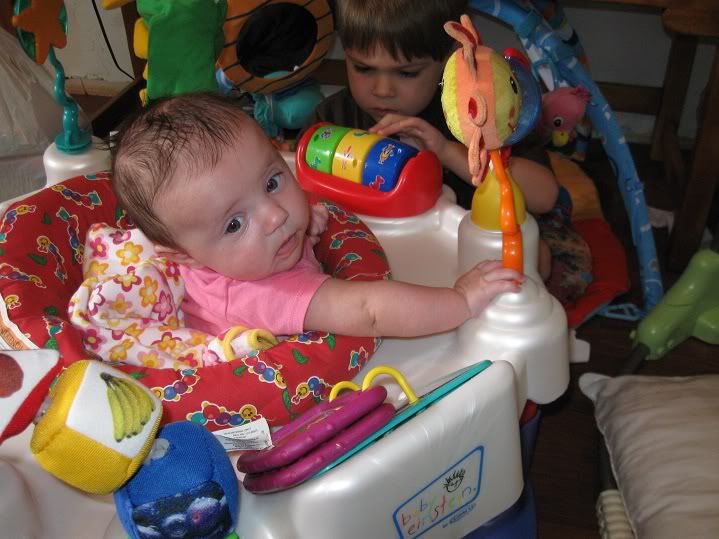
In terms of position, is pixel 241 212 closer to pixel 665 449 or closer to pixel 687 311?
pixel 665 449

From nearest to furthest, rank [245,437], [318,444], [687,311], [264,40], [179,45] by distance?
[318,444] < [245,437] < [179,45] < [264,40] < [687,311]

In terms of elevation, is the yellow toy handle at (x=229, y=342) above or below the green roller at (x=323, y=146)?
below

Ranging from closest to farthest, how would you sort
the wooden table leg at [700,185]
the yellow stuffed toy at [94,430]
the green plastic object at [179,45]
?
the yellow stuffed toy at [94,430], the green plastic object at [179,45], the wooden table leg at [700,185]

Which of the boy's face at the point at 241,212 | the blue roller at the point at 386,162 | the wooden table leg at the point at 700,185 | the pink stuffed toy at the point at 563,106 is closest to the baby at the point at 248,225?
the boy's face at the point at 241,212

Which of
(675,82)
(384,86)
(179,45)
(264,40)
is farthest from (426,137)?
(675,82)

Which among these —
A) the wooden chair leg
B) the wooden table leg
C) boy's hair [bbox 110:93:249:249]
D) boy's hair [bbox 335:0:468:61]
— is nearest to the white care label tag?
boy's hair [bbox 110:93:249:249]

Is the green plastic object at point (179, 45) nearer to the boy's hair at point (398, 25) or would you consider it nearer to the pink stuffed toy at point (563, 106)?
the boy's hair at point (398, 25)

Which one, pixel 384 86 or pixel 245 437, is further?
pixel 384 86

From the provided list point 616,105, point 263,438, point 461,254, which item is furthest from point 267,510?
point 616,105

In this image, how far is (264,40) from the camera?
3.93 ft

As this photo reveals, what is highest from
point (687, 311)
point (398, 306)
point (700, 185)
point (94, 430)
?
point (94, 430)

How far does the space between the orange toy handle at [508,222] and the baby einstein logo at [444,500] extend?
199 mm

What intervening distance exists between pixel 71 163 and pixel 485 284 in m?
0.79

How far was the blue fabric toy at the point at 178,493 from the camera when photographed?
0.56 meters
